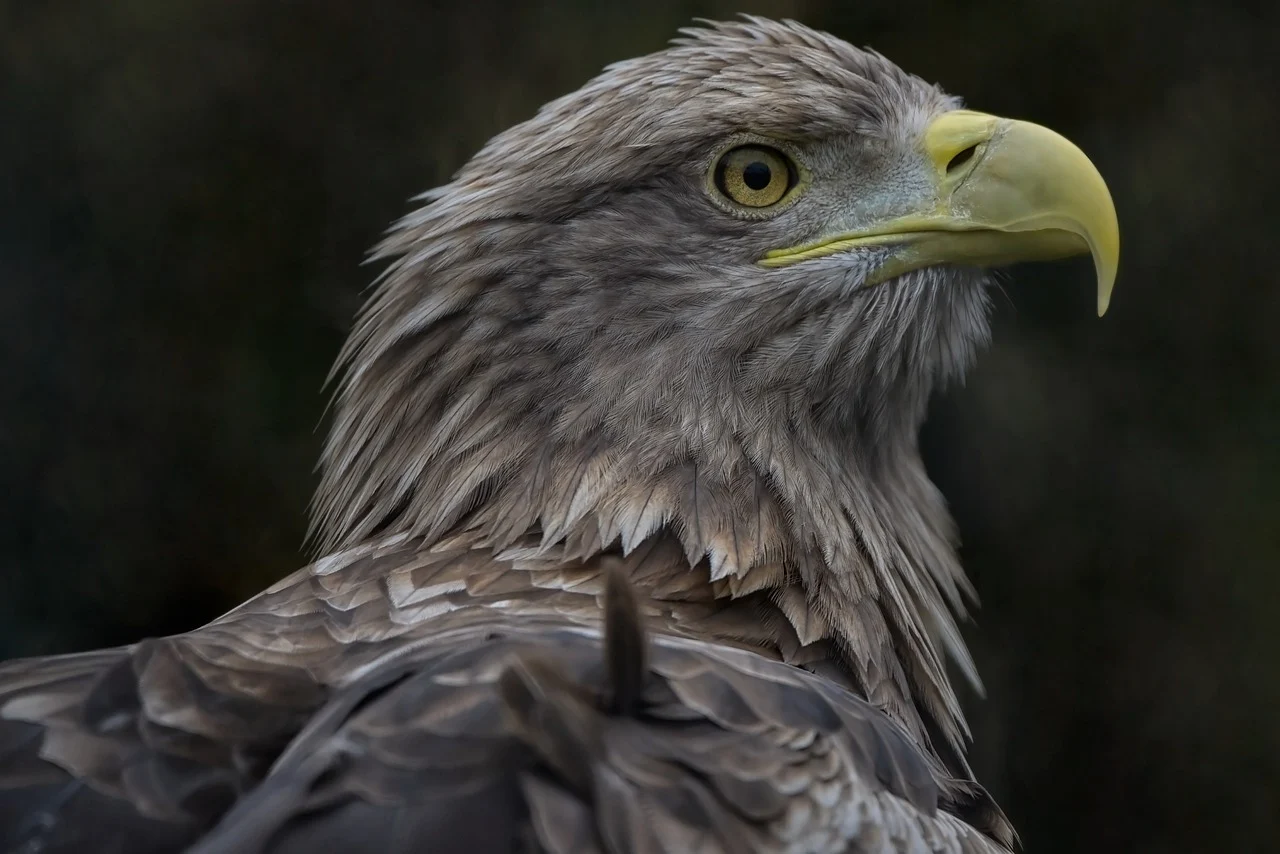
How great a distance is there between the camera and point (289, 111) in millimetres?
3994

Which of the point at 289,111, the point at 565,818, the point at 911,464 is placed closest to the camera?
the point at 565,818

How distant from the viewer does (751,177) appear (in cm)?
228

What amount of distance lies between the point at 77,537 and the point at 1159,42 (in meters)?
3.39

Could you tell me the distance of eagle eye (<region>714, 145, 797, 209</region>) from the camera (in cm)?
227

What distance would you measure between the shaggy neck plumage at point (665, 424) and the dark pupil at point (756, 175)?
0.16 m

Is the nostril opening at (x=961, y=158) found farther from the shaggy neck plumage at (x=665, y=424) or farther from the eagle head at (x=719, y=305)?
the shaggy neck plumage at (x=665, y=424)

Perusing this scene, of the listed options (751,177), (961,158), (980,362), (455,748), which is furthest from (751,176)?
(980,362)

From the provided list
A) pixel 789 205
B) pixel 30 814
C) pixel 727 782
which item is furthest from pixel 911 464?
pixel 30 814

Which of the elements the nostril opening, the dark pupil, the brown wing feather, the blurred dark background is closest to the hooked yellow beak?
the nostril opening

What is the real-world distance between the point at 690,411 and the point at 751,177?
0.40 metres

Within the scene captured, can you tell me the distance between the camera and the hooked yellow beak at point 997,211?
2.14 metres

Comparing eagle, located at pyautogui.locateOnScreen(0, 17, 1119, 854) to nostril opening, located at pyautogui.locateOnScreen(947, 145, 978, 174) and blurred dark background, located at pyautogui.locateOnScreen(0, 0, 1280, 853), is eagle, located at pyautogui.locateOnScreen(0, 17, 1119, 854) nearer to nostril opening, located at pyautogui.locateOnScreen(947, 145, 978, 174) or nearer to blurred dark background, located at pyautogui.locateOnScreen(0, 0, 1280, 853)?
nostril opening, located at pyautogui.locateOnScreen(947, 145, 978, 174)

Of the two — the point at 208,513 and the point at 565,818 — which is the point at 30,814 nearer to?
the point at 565,818

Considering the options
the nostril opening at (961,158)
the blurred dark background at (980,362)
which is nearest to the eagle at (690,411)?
the nostril opening at (961,158)
